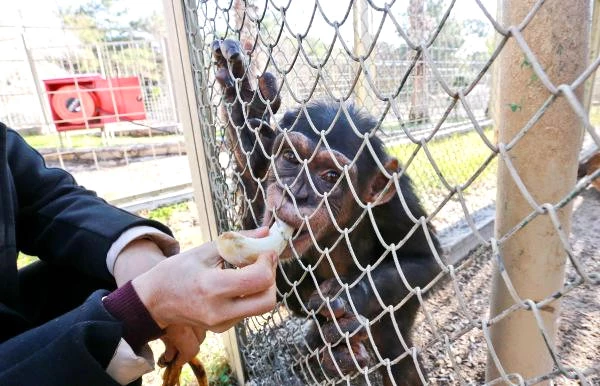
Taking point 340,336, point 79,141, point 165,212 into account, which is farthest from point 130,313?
point 79,141

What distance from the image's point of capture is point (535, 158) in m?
0.65

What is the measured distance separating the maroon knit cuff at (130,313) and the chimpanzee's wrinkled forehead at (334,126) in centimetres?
81

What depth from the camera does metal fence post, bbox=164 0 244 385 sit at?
57.1 inches

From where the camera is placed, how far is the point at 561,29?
0.57m

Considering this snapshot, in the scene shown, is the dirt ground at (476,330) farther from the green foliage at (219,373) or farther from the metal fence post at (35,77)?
the metal fence post at (35,77)

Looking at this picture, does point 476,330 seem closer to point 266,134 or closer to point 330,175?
point 330,175

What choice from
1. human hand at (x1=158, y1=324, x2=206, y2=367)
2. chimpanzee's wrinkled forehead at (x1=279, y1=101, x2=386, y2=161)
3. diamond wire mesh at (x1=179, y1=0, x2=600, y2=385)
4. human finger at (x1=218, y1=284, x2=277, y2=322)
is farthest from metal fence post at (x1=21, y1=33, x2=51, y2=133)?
human finger at (x1=218, y1=284, x2=277, y2=322)

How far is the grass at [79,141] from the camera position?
25.3 feet

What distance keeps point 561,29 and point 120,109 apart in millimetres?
6483

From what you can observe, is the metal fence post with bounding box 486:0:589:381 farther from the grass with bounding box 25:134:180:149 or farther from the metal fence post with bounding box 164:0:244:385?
the grass with bounding box 25:134:180:149

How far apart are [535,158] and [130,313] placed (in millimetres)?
752

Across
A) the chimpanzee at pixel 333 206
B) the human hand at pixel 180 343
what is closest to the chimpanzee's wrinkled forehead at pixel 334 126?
the chimpanzee at pixel 333 206

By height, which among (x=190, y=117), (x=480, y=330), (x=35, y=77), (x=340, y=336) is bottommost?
(x=480, y=330)

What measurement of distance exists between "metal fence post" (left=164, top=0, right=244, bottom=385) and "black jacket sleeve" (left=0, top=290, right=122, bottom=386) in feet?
2.91
